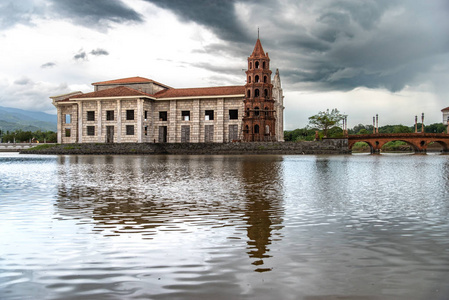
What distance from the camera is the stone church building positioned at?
69.9 metres

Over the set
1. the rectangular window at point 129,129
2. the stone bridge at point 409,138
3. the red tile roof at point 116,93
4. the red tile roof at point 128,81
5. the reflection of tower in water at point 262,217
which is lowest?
the reflection of tower in water at point 262,217

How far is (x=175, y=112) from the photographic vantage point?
7331 cm

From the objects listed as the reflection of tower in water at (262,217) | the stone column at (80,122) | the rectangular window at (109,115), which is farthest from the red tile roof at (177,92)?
the reflection of tower in water at (262,217)

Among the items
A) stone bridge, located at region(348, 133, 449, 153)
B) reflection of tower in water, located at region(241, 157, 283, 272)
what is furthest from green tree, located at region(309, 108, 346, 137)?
reflection of tower in water, located at region(241, 157, 283, 272)

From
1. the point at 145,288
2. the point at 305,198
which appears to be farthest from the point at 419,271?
the point at 305,198

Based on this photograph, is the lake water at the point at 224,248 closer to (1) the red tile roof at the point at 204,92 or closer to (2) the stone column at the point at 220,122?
(2) the stone column at the point at 220,122

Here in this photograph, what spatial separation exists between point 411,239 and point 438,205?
181 inches

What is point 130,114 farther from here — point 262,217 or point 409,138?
point 262,217

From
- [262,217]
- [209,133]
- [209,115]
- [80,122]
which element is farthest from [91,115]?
[262,217]

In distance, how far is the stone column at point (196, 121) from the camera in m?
71.8

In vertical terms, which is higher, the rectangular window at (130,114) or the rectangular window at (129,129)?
the rectangular window at (130,114)

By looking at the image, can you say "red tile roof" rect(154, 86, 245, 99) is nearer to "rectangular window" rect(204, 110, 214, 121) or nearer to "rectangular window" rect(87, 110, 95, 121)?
"rectangular window" rect(204, 110, 214, 121)

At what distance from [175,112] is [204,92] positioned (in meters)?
6.47

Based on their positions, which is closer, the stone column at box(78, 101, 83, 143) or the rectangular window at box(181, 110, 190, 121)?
the rectangular window at box(181, 110, 190, 121)
